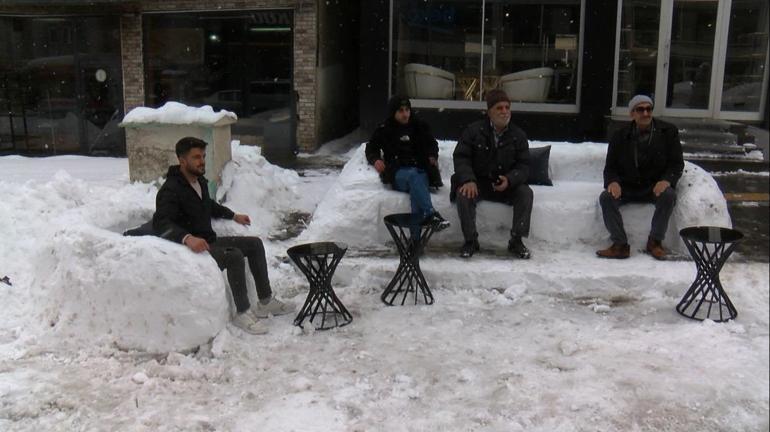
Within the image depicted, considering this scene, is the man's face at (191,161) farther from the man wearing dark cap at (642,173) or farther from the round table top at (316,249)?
the man wearing dark cap at (642,173)

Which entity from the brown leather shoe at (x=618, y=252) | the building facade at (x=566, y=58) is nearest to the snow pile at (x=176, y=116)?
the brown leather shoe at (x=618, y=252)

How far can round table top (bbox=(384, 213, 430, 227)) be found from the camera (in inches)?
208

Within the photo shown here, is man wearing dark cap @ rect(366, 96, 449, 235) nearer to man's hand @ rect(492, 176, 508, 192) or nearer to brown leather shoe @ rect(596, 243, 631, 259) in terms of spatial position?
man's hand @ rect(492, 176, 508, 192)

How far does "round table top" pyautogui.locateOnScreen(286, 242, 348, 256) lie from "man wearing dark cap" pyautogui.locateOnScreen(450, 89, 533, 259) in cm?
143

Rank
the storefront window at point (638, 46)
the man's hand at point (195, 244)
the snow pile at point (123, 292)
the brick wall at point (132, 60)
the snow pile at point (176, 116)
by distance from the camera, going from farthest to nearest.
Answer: the brick wall at point (132, 60)
the storefront window at point (638, 46)
the snow pile at point (176, 116)
the man's hand at point (195, 244)
the snow pile at point (123, 292)

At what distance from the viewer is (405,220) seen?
541 cm

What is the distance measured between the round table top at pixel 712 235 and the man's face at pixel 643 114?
121 centimetres

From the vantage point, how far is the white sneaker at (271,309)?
4.95m

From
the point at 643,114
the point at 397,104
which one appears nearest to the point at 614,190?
the point at 643,114

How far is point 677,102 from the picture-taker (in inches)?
446

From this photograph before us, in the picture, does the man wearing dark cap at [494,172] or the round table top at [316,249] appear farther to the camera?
the man wearing dark cap at [494,172]

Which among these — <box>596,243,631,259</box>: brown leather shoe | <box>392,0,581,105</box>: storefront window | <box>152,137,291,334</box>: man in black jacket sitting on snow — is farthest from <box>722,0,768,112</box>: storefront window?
<box>152,137,291,334</box>: man in black jacket sitting on snow

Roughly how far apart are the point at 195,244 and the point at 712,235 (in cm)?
356

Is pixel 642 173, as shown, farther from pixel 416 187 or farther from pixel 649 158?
pixel 416 187
